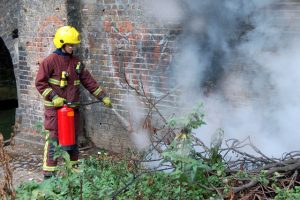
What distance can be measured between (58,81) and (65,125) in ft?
1.97

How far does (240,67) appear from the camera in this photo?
5699 millimetres

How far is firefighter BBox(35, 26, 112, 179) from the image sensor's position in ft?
19.1

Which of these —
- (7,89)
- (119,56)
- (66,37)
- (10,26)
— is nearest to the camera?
(66,37)

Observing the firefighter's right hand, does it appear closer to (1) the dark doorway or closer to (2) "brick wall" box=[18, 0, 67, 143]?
(2) "brick wall" box=[18, 0, 67, 143]

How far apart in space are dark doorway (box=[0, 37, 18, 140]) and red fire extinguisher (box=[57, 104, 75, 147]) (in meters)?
5.57

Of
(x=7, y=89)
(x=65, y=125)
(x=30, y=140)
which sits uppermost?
(x=65, y=125)

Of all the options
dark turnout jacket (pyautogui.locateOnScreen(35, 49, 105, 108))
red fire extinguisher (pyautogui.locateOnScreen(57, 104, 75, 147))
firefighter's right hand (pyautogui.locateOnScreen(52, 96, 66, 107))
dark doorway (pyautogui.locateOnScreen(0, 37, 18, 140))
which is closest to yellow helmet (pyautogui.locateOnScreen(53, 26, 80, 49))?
dark turnout jacket (pyautogui.locateOnScreen(35, 49, 105, 108))

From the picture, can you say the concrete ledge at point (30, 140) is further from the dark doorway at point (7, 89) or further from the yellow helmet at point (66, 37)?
the dark doorway at point (7, 89)

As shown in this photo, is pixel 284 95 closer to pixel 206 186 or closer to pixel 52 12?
pixel 206 186

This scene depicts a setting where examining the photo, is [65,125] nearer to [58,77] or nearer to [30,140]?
[58,77]

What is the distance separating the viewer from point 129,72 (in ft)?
22.4

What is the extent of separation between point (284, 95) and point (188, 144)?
1995mm

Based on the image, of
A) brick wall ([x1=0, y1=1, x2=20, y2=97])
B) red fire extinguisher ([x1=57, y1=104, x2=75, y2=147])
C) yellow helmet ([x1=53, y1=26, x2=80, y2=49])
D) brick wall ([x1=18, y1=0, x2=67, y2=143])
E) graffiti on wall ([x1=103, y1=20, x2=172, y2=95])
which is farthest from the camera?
brick wall ([x1=0, y1=1, x2=20, y2=97])

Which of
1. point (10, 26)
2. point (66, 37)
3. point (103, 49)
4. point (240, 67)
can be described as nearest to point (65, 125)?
point (66, 37)
